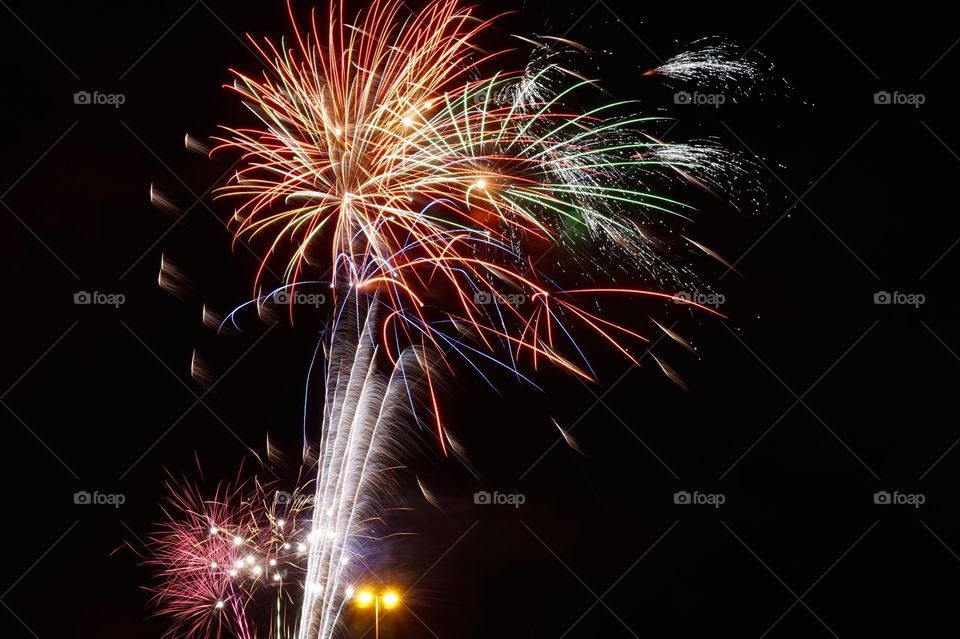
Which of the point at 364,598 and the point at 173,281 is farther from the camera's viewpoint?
the point at 364,598

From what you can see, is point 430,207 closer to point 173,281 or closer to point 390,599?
point 173,281

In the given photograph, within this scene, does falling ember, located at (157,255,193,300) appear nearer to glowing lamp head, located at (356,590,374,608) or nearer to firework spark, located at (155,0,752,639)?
firework spark, located at (155,0,752,639)

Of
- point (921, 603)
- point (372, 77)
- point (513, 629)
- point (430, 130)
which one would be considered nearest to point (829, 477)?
point (921, 603)

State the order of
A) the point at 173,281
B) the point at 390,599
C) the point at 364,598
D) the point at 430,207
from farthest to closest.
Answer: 1. the point at 390,599
2. the point at 364,598
3. the point at 173,281
4. the point at 430,207

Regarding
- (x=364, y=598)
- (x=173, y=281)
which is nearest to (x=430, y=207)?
(x=173, y=281)

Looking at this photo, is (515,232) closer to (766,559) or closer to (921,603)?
(766,559)

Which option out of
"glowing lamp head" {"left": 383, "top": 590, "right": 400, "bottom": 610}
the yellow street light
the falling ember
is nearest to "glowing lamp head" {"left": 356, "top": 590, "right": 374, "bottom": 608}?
the yellow street light
